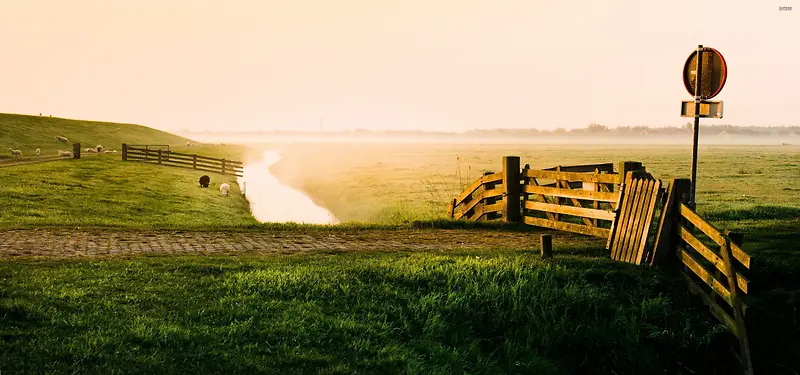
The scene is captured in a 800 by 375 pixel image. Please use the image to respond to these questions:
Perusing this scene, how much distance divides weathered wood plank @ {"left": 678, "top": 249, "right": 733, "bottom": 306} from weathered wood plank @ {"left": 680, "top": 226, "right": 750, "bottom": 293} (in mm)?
204

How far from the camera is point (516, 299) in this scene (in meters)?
10.2

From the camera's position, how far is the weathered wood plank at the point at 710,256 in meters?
10.0

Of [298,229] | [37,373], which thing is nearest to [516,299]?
[37,373]

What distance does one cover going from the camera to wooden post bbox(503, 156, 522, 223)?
1786 cm

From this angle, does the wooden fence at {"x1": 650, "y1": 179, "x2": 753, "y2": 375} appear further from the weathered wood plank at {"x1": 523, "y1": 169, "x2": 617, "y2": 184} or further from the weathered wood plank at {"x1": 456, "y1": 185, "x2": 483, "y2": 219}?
the weathered wood plank at {"x1": 456, "y1": 185, "x2": 483, "y2": 219}

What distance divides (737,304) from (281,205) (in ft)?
115

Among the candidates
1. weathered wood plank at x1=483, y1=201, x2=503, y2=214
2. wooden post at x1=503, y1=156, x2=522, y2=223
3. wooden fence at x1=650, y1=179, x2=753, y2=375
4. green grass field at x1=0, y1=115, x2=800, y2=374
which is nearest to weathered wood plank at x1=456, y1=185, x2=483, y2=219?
weathered wood plank at x1=483, y1=201, x2=503, y2=214

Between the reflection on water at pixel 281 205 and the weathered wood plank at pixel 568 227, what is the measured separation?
50.6ft

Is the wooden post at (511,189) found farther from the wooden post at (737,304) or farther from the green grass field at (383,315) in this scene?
the wooden post at (737,304)

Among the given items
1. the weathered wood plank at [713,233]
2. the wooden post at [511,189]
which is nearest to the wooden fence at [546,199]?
the wooden post at [511,189]

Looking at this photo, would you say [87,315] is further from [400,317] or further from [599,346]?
[599,346]

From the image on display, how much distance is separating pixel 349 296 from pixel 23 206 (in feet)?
65.0

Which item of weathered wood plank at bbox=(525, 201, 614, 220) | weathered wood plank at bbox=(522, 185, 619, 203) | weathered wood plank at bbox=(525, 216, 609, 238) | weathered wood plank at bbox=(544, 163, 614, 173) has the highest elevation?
weathered wood plank at bbox=(544, 163, 614, 173)

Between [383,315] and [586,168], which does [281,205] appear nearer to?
[586,168]
